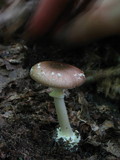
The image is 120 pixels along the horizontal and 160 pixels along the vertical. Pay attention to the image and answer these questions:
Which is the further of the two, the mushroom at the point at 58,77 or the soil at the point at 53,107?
the soil at the point at 53,107

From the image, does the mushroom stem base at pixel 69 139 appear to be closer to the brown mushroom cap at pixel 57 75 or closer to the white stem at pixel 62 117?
the white stem at pixel 62 117

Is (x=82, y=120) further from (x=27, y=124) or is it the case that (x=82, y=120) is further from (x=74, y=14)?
(x=74, y=14)

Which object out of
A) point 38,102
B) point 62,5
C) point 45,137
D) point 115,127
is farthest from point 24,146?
point 62,5

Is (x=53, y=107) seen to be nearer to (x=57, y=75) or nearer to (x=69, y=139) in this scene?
(x=69, y=139)

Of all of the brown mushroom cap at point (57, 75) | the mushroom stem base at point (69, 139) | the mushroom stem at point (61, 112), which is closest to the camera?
the brown mushroom cap at point (57, 75)

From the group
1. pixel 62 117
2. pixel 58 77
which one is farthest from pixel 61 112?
pixel 58 77

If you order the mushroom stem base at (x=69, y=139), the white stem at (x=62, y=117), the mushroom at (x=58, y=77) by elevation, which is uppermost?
the mushroom at (x=58, y=77)

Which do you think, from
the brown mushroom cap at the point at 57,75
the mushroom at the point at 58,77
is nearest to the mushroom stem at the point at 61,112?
the mushroom at the point at 58,77
